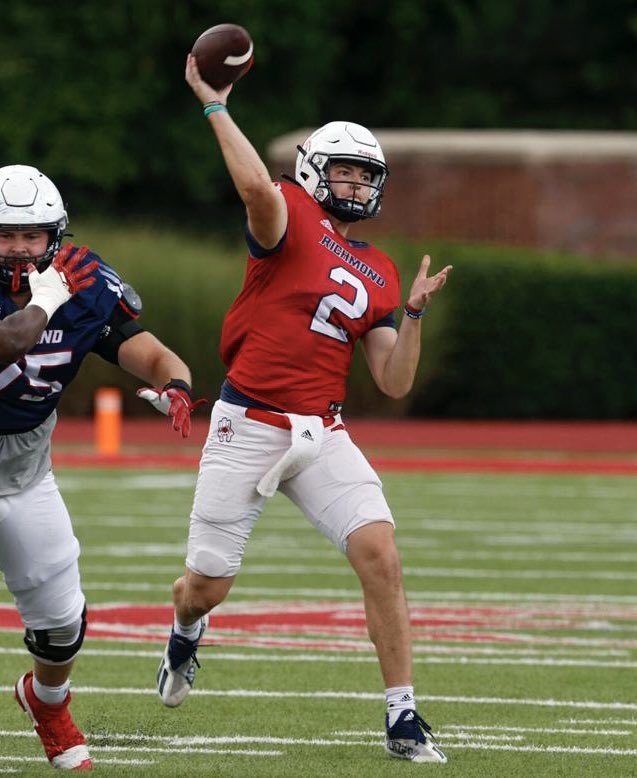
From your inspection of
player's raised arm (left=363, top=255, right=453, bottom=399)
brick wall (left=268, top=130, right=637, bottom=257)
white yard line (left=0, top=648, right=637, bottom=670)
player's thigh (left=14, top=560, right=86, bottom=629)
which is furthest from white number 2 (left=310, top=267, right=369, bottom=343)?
brick wall (left=268, top=130, right=637, bottom=257)

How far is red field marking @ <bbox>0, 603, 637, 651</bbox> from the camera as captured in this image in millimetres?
8734

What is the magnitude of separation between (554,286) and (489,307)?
2.85ft

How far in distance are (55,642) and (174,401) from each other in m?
0.84

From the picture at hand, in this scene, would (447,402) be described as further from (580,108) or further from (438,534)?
(580,108)

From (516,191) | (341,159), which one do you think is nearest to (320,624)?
(341,159)

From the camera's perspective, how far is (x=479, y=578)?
35.9 feet

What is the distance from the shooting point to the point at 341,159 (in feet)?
22.2

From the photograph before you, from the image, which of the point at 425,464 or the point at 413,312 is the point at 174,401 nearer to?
the point at 413,312

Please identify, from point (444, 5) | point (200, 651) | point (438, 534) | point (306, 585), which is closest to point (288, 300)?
point (200, 651)

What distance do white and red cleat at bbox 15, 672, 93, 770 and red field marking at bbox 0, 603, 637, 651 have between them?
240 cm

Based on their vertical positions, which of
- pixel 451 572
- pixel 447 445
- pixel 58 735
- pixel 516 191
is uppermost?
pixel 58 735

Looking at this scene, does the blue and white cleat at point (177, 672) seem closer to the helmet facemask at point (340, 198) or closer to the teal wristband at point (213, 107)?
the helmet facemask at point (340, 198)

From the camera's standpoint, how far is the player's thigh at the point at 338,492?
6484 millimetres

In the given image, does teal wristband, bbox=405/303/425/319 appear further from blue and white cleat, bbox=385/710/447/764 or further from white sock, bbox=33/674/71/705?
white sock, bbox=33/674/71/705
